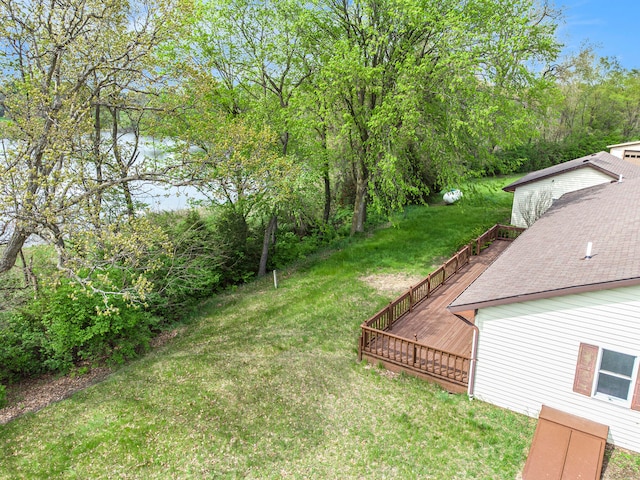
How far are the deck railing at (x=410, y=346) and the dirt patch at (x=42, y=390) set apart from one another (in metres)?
9.21

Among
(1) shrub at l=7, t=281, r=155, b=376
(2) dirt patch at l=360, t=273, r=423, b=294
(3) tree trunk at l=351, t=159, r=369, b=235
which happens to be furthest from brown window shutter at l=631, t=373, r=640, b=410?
(3) tree trunk at l=351, t=159, r=369, b=235

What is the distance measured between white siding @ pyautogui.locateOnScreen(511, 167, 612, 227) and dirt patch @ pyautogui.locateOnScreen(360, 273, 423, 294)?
33.8 feet

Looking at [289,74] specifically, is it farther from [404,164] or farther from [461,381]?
[461,381]

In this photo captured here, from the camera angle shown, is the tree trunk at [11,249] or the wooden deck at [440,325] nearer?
the tree trunk at [11,249]

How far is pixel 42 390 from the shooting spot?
12.3 m

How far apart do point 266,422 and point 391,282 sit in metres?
10.1

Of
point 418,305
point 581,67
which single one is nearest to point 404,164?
point 418,305

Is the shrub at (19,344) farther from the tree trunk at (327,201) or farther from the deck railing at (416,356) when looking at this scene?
the tree trunk at (327,201)

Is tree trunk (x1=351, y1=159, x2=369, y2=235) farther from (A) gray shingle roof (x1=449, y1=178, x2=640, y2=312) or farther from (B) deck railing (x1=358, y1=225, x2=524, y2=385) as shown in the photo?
(A) gray shingle roof (x1=449, y1=178, x2=640, y2=312)

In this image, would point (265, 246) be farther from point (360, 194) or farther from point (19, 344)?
point (19, 344)

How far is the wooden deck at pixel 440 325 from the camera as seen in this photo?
11.7 m

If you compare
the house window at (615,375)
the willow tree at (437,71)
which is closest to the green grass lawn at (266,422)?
the house window at (615,375)

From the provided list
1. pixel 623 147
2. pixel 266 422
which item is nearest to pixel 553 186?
pixel 623 147

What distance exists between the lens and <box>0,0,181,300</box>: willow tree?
9.73 m
